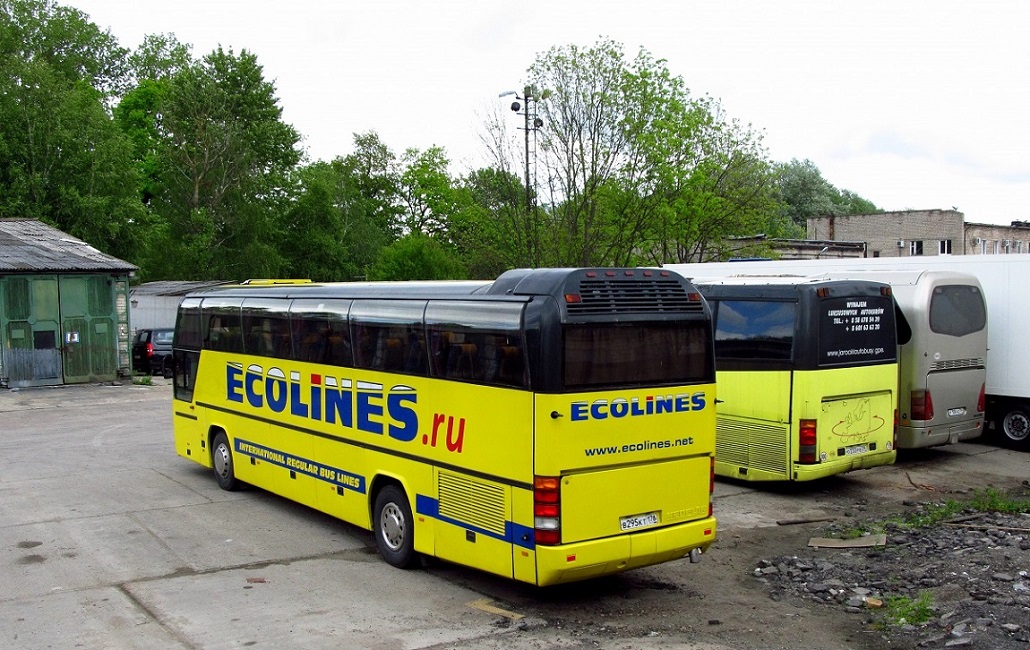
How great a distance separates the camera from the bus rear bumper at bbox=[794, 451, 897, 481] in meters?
12.7

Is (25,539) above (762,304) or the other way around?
the other way around

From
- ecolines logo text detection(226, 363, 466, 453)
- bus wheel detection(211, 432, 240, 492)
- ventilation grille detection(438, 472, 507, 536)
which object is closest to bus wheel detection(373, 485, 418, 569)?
ecolines logo text detection(226, 363, 466, 453)

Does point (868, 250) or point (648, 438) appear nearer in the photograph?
point (648, 438)

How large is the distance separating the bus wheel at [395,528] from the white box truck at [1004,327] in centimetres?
991

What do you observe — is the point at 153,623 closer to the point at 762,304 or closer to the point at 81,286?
the point at 762,304

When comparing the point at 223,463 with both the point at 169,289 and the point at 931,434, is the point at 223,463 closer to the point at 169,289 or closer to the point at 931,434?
the point at 931,434

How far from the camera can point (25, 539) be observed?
10805 mm

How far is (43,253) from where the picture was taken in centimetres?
2745

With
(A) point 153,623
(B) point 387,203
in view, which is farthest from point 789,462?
(B) point 387,203

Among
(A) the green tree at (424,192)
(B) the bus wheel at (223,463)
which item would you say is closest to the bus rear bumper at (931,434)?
(B) the bus wheel at (223,463)

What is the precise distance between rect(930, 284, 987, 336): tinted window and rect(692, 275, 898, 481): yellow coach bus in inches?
75.2

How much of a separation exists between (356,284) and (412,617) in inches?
178

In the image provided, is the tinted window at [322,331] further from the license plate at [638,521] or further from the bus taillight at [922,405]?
the bus taillight at [922,405]

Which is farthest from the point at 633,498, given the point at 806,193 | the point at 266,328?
the point at 806,193
